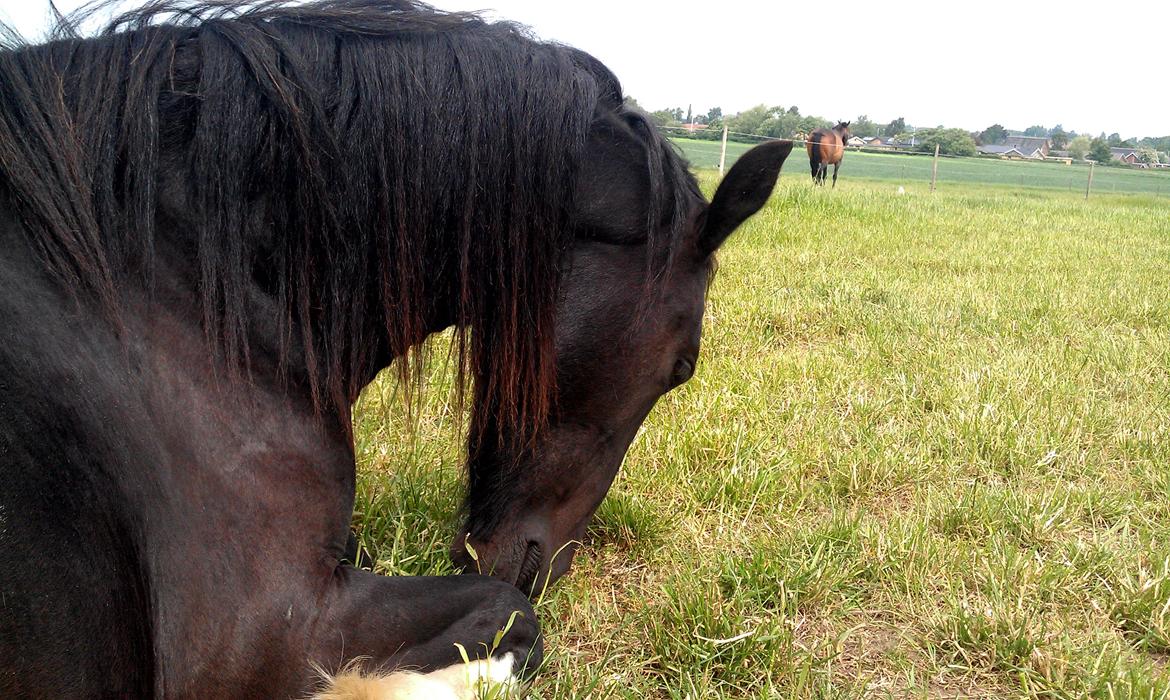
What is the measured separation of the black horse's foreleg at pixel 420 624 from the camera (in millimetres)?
1704

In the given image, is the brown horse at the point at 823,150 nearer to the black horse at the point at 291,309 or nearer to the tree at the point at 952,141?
the black horse at the point at 291,309

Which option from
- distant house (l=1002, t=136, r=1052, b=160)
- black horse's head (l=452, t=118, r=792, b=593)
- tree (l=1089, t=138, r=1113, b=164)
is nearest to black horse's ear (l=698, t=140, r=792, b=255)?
black horse's head (l=452, t=118, r=792, b=593)

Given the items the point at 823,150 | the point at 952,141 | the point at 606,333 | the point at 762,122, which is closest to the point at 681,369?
the point at 606,333

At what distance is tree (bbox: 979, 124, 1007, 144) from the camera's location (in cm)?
9445

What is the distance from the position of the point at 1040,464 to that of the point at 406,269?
8.67ft

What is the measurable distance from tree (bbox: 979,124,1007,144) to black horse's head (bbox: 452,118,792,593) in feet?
335

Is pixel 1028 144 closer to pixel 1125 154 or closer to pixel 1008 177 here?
pixel 1125 154

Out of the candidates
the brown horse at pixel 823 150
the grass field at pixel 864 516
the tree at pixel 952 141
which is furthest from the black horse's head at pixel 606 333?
the tree at pixel 952 141

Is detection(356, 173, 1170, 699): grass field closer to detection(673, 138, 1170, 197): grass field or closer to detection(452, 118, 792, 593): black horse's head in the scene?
detection(452, 118, 792, 593): black horse's head

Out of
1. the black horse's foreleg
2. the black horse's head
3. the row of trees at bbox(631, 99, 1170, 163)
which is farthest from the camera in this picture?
the row of trees at bbox(631, 99, 1170, 163)

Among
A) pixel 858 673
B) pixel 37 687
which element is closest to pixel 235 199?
pixel 37 687

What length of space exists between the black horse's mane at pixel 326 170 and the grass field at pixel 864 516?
536 mm

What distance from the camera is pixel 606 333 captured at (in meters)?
2.07

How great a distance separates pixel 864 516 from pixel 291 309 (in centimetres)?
201
